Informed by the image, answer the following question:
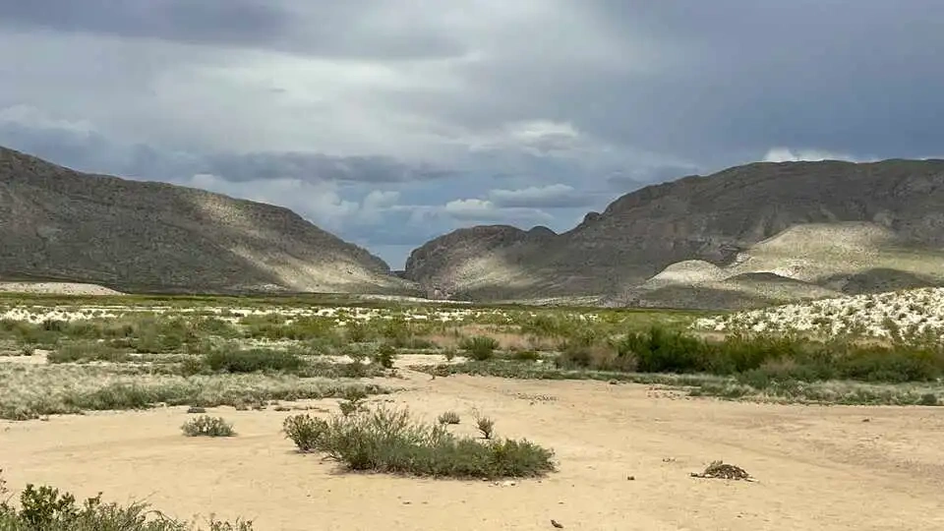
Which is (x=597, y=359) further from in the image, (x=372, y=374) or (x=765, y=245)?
(x=765, y=245)

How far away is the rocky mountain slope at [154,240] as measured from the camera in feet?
469

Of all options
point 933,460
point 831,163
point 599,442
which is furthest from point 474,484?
point 831,163

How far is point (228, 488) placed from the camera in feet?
44.8

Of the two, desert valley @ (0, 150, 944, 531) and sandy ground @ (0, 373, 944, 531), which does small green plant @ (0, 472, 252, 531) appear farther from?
sandy ground @ (0, 373, 944, 531)

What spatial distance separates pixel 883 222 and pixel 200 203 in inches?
4430

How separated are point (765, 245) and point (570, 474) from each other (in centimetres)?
14985

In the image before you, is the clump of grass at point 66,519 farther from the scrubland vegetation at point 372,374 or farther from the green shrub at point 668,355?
the green shrub at point 668,355

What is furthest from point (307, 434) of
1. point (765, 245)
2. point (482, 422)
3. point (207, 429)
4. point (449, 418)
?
point (765, 245)

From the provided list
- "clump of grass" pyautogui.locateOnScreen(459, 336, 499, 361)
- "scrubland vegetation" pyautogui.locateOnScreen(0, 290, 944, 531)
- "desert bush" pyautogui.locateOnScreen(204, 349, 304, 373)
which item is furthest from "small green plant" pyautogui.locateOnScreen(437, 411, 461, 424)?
"clump of grass" pyautogui.locateOnScreen(459, 336, 499, 361)

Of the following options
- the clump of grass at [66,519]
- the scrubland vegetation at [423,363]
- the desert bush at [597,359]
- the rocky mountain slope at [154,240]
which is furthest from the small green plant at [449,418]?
the rocky mountain slope at [154,240]

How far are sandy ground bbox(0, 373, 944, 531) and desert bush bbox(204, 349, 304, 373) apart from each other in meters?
8.95

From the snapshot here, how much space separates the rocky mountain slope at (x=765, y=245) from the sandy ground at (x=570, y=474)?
10032cm

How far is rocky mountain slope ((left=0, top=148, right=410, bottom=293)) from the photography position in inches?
5630

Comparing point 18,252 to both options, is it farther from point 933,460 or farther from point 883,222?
point 933,460
